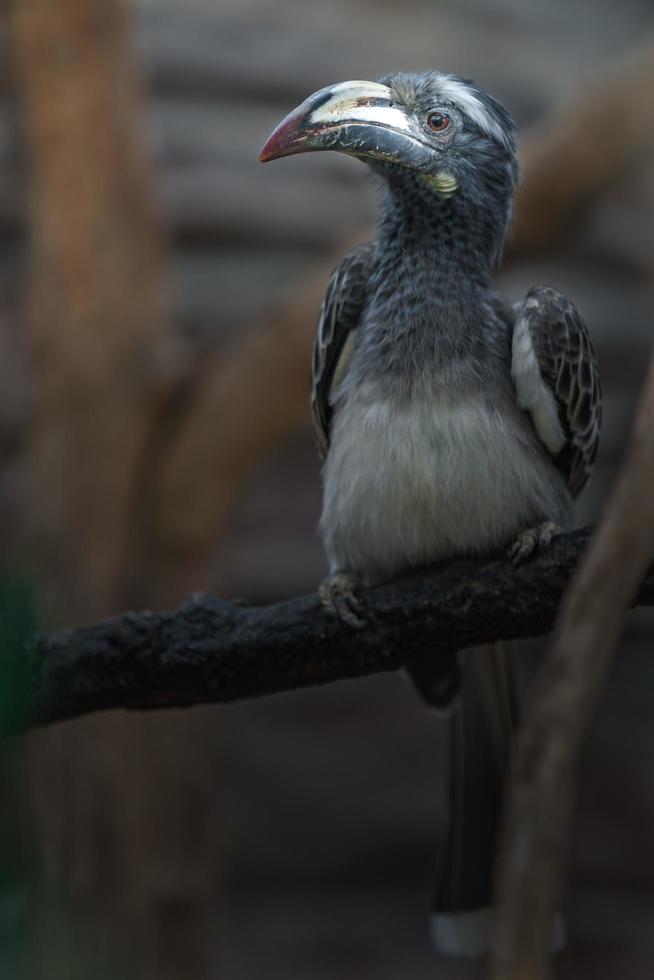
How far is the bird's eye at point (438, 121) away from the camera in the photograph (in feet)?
6.13

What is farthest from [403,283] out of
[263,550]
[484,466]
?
[263,550]

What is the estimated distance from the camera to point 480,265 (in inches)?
75.1

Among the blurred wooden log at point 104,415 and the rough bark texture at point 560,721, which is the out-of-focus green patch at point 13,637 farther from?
the blurred wooden log at point 104,415

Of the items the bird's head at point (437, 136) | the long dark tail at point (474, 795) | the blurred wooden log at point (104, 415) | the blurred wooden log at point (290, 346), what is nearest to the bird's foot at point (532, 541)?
the long dark tail at point (474, 795)

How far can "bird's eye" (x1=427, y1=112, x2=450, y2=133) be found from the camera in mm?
1867

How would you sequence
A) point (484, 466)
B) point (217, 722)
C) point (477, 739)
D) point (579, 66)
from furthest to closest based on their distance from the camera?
point (579, 66) < point (217, 722) < point (477, 739) < point (484, 466)

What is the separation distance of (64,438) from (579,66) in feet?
7.85

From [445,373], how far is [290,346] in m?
1.18

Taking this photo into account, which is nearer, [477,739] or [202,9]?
[477,739]

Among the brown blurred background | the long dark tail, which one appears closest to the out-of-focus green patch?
the long dark tail

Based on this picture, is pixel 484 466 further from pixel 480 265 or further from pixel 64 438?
pixel 64 438

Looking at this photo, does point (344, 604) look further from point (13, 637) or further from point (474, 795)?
point (13, 637)

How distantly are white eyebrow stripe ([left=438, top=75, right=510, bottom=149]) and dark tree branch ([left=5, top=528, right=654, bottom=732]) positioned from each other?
63 cm

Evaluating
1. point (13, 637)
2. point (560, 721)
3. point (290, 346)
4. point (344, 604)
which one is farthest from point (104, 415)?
point (13, 637)
